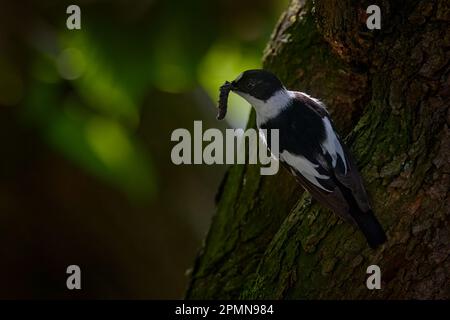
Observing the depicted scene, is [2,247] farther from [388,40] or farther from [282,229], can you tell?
[388,40]

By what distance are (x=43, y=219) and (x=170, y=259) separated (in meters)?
0.68

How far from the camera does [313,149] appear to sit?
267 centimetres

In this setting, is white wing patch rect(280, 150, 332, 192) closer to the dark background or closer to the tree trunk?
the tree trunk

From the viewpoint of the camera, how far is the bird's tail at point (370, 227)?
2.58 meters

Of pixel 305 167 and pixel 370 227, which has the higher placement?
pixel 305 167

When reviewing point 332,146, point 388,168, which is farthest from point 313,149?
point 388,168

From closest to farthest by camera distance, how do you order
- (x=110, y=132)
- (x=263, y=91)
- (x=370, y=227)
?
(x=370, y=227) → (x=263, y=91) → (x=110, y=132)

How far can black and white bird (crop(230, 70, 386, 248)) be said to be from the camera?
2602 millimetres

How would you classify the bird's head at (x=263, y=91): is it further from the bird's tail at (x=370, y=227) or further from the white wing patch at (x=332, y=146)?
the bird's tail at (x=370, y=227)

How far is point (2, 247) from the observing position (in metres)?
4.58

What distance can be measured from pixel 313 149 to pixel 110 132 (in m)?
1.65

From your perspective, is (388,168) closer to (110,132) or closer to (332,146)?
(332,146)

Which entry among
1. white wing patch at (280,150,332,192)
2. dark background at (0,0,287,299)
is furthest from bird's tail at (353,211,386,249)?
dark background at (0,0,287,299)

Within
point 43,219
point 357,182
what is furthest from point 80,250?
point 357,182
